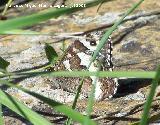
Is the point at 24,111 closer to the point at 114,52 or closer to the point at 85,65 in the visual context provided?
the point at 85,65

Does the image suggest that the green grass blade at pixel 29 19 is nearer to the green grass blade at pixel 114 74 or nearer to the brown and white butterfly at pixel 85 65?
the green grass blade at pixel 114 74

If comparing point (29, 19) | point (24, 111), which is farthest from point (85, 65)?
point (29, 19)

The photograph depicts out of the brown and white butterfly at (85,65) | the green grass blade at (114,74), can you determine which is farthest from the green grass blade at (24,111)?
the brown and white butterfly at (85,65)

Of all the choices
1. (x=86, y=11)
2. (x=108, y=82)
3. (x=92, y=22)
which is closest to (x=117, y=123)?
(x=108, y=82)

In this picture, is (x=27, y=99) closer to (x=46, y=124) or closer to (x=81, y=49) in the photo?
(x=81, y=49)

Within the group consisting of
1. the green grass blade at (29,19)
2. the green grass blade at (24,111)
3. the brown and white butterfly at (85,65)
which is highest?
the brown and white butterfly at (85,65)

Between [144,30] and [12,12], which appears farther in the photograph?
[12,12]
